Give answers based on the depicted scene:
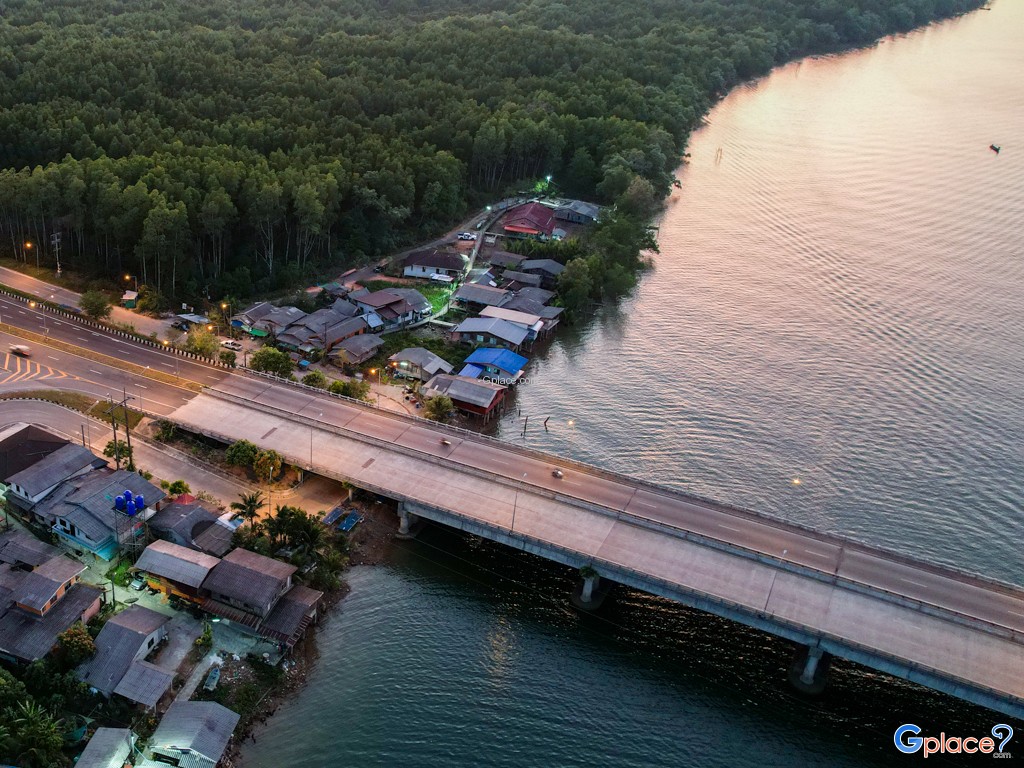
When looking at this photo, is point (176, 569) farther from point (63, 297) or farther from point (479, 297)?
point (479, 297)

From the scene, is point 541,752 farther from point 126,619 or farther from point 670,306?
point 670,306

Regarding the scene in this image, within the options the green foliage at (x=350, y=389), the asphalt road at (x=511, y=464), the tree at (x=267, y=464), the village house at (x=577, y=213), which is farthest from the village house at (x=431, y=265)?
the tree at (x=267, y=464)

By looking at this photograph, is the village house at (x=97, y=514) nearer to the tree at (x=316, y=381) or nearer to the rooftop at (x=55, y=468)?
the rooftop at (x=55, y=468)

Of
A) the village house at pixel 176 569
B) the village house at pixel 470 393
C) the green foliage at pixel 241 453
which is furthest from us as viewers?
the village house at pixel 470 393

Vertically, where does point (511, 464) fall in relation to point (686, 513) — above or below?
below

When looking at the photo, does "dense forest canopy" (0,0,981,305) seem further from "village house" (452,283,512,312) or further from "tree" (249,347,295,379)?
"tree" (249,347,295,379)

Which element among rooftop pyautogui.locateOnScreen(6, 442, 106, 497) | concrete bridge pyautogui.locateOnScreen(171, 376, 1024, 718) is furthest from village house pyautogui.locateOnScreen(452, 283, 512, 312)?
rooftop pyautogui.locateOnScreen(6, 442, 106, 497)

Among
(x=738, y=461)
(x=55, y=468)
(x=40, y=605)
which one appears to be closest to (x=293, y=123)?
(x=55, y=468)
